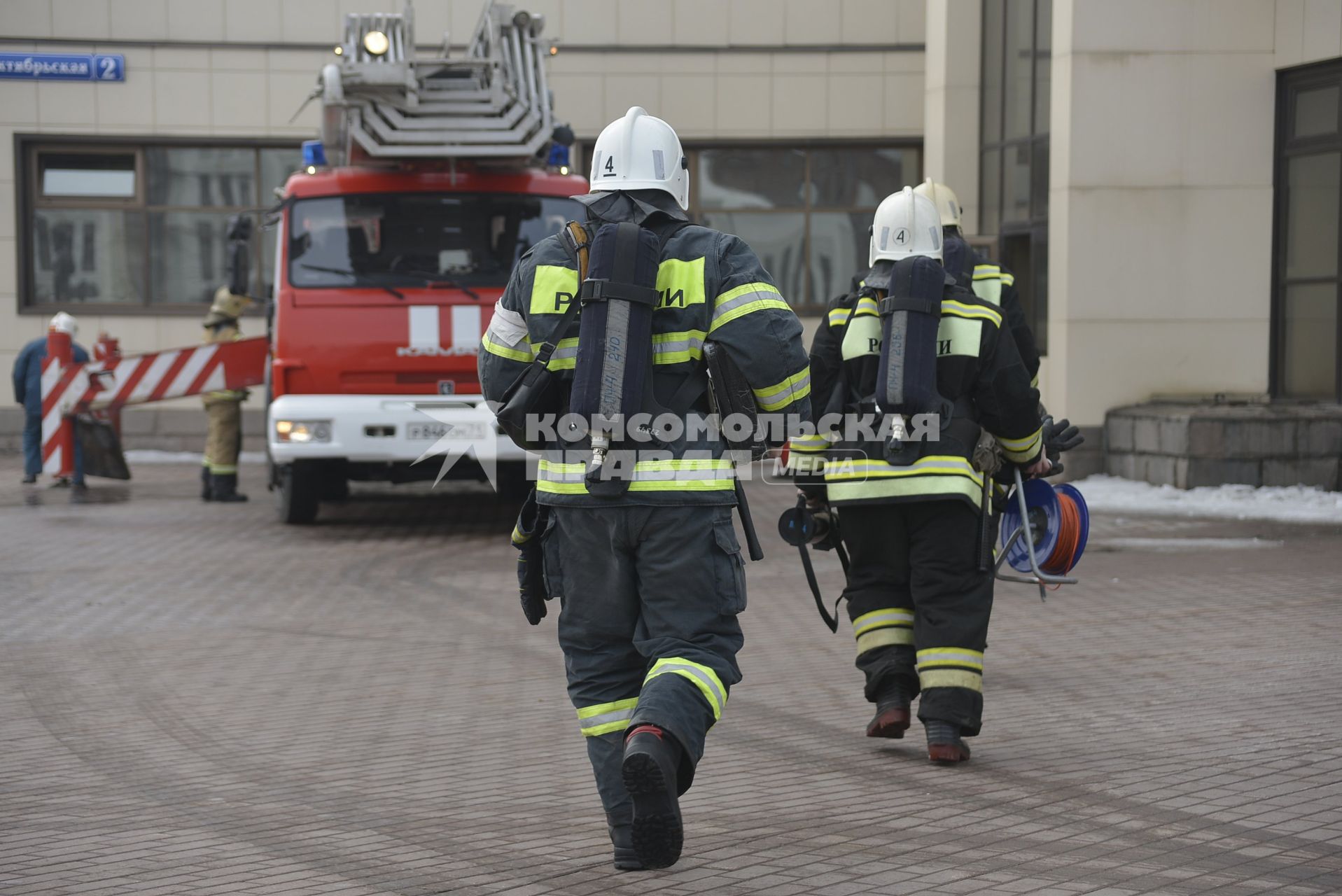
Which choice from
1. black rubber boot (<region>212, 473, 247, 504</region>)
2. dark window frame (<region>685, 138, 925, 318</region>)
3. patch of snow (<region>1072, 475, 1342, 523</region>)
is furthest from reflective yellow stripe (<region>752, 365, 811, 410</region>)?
dark window frame (<region>685, 138, 925, 318</region>)

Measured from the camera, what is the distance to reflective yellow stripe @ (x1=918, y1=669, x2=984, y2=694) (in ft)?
17.5

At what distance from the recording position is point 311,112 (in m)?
19.9

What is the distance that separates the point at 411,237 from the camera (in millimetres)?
11797

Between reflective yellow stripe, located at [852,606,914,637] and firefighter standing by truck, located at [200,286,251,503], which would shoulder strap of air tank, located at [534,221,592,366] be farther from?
firefighter standing by truck, located at [200,286,251,503]

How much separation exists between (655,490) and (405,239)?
26.4 feet

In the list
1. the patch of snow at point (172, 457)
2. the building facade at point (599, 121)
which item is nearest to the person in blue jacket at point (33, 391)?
the patch of snow at point (172, 457)

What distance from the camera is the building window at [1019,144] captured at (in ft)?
52.4

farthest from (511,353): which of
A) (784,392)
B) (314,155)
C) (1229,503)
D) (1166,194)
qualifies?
(1166,194)

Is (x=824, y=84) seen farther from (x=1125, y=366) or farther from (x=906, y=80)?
(x=1125, y=366)

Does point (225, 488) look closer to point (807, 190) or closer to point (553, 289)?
point (807, 190)

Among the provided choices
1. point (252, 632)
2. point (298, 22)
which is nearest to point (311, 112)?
point (298, 22)

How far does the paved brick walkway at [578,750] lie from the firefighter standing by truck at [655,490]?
486 mm

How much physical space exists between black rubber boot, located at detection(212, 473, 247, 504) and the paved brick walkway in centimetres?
453

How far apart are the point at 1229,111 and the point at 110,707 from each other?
11.6 m
